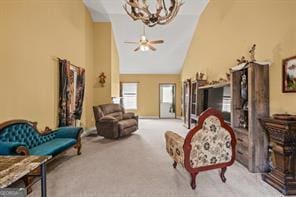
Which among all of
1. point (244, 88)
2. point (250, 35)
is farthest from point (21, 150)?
point (250, 35)

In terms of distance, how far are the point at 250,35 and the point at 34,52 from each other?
420 centimetres

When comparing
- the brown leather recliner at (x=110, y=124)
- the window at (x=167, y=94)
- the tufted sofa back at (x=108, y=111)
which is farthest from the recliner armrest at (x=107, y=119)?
the window at (x=167, y=94)

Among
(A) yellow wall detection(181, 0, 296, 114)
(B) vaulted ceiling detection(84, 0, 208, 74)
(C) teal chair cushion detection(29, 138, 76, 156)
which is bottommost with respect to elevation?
(C) teal chair cushion detection(29, 138, 76, 156)

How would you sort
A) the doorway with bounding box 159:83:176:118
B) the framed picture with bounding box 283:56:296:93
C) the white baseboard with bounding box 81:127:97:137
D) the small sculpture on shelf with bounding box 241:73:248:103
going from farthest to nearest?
the doorway with bounding box 159:83:176:118
the white baseboard with bounding box 81:127:97:137
the small sculpture on shelf with bounding box 241:73:248:103
the framed picture with bounding box 283:56:296:93

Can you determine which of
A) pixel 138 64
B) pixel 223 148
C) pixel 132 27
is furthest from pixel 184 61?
pixel 223 148

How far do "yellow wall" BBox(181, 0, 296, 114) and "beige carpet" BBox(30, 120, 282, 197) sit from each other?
1.31 metres

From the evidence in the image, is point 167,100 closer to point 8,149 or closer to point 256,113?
point 256,113

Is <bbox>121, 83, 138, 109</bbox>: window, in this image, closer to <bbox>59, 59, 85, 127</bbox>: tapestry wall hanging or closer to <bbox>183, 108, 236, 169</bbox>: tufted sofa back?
<bbox>59, 59, 85, 127</bbox>: tapestry wall hanging

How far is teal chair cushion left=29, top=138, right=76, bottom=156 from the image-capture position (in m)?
3.77

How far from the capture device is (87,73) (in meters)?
8.03

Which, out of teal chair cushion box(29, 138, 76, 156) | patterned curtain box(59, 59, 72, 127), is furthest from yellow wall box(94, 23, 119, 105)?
teal chair cushion box(29, 138, 76, 156)

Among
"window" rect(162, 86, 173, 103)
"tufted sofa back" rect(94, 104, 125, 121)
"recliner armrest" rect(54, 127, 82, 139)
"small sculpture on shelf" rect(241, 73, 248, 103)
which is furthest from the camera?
"window" rect(162, 86, 173, 103)

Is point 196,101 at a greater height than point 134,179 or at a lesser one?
greater

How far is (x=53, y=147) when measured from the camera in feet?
13.4
